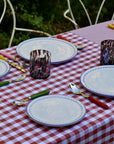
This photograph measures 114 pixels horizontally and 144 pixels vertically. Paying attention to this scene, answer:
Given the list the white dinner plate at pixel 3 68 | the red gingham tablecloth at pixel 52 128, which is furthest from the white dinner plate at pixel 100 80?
the white dinner plate at pixel 3 68

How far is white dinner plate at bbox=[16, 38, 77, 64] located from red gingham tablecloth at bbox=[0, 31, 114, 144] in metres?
0.05

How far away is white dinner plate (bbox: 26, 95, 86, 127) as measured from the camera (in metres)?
1.21

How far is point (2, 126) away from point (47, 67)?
0.40m

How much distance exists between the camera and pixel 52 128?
47.0 inches

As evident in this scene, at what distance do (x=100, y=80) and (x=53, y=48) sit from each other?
0.38 m

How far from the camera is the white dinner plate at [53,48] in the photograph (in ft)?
5.52

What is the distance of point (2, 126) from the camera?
1199 millimetres

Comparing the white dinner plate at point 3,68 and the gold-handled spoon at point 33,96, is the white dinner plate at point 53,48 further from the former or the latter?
the gold-handled spoon at point 33,96

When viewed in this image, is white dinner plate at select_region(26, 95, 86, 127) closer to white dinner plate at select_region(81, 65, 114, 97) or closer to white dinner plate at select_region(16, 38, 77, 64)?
white dinner plate at select_region(81, 65, 114, 97)

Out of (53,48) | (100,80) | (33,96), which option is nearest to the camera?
(33,96)

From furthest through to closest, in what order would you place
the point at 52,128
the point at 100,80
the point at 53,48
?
1. the point at 53,48
2. the point at 100,80
3. the point at 52,128

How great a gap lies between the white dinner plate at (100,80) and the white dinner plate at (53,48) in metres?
0.16

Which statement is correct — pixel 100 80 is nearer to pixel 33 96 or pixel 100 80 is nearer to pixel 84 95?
pixel 84 95

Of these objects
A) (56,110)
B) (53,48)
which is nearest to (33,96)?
(56,110)
